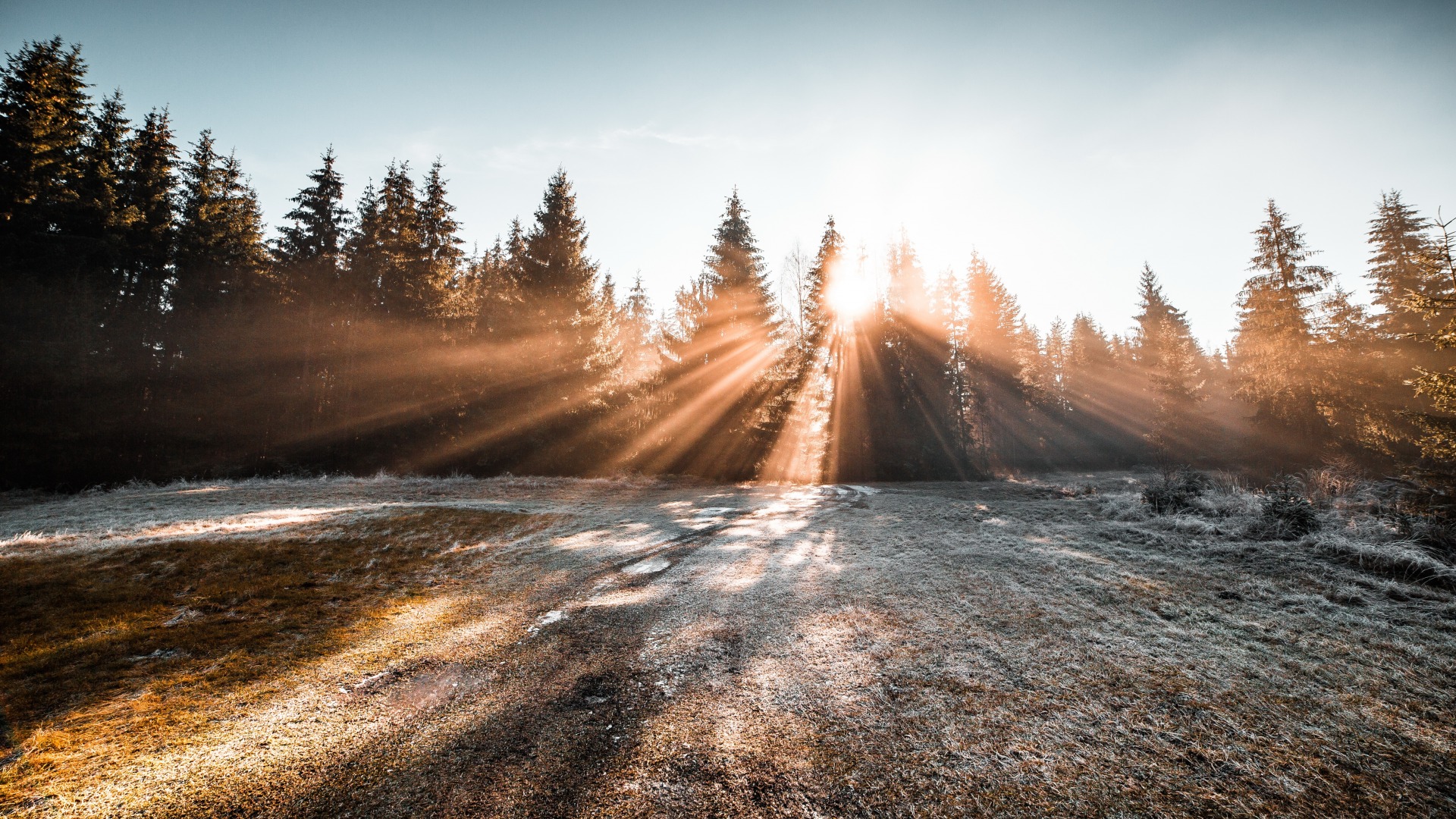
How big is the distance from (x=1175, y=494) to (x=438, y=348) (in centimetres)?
2524

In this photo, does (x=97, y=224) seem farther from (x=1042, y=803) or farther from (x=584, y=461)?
(x=1042, y=803)

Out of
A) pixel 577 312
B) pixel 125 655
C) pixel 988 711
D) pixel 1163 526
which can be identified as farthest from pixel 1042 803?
pixel 577 312

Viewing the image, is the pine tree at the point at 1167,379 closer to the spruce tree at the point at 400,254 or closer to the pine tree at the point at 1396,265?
the pine tree at the point at 1396,265

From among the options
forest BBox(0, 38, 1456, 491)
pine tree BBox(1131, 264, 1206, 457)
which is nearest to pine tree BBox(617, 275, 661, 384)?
forest BBox(0, 38, 1456, 491)

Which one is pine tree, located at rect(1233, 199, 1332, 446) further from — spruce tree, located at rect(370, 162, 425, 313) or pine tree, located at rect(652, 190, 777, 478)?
spruce tree, located at rect(370, 162, 425, 313)

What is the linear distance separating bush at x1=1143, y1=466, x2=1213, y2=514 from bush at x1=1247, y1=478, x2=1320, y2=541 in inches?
70.2

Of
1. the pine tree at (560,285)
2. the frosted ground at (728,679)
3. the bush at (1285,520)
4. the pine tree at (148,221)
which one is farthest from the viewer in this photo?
the pine tree at (560,285)

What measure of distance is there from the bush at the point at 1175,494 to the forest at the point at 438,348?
12173mm

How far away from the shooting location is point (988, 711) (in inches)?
106

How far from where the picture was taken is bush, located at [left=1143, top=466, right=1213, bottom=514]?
876 centimetres

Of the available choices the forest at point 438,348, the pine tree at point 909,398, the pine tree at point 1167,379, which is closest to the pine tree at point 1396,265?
the forest at point 438,348

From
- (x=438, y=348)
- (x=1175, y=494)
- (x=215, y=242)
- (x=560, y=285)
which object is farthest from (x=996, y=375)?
(x=215, y=242)

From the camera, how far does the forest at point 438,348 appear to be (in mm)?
15500

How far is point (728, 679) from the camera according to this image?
3.24 m
